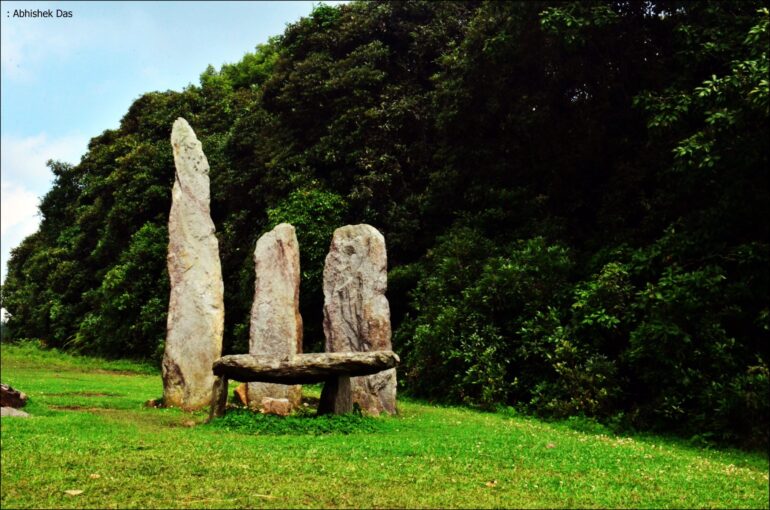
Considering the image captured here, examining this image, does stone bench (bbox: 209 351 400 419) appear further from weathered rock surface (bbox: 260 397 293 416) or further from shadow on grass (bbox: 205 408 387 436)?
weathered rock surface (bbox: 260 397 293 416)

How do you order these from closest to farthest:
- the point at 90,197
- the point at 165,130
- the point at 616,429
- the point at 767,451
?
the point at 767,451, the point at 616,429, the point at 165,130, the point at 90,197

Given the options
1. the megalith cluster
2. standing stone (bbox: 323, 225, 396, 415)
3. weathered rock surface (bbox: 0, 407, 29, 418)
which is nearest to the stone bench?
the megalith cluster

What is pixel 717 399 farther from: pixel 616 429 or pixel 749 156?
pixel 749 156

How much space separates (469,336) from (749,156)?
7.76 meters

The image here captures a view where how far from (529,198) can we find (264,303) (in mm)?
8889

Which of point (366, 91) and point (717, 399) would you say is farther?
point (366, 91)

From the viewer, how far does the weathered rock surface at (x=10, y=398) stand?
11.6m

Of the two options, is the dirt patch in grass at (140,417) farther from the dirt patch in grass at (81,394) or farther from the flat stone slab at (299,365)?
the dirt patch in grass at (81,394)

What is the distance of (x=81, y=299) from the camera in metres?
36.4

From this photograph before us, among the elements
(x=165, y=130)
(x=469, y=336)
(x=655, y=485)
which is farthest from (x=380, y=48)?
(x=655, y=485)

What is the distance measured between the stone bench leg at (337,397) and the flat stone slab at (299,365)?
1.20 feet

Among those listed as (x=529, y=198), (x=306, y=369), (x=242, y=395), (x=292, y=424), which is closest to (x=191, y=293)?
(x=242, y=395)

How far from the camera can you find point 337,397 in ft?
39.9

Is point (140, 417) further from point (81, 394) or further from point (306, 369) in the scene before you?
point (81, 394)
